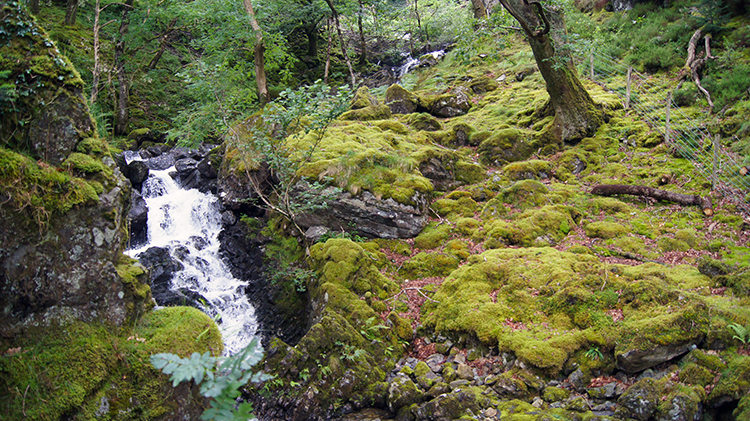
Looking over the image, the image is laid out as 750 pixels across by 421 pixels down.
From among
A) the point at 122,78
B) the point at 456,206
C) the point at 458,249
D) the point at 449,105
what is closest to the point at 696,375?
the point at 458,249

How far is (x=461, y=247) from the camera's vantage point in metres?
8.77

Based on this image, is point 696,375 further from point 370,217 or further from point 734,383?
point 370,217

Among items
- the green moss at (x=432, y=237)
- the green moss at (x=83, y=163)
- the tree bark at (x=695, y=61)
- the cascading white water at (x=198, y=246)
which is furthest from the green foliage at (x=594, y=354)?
the tree bark at (x=695, y=61)

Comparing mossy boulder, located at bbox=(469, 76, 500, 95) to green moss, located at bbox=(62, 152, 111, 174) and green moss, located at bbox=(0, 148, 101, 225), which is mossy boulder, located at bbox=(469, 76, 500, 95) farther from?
green moss, located at bbox=(0, 148, 101, 225)

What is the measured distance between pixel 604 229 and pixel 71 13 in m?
24.2

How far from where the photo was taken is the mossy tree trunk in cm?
1117

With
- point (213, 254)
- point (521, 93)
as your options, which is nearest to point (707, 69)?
point (521, 93)

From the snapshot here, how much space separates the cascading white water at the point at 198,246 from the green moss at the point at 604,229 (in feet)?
24.8

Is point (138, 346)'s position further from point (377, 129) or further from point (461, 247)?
point (377, 129)

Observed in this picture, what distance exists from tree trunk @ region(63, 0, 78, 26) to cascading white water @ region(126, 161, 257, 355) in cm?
1112

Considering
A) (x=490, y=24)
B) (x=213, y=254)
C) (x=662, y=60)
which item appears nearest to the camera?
(x=213, y=254)

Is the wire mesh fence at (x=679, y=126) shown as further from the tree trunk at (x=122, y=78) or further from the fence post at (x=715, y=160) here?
the tree trunk at (x=122, y=78)

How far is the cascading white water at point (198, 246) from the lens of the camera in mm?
8633

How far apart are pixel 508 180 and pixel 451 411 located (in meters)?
7.34
